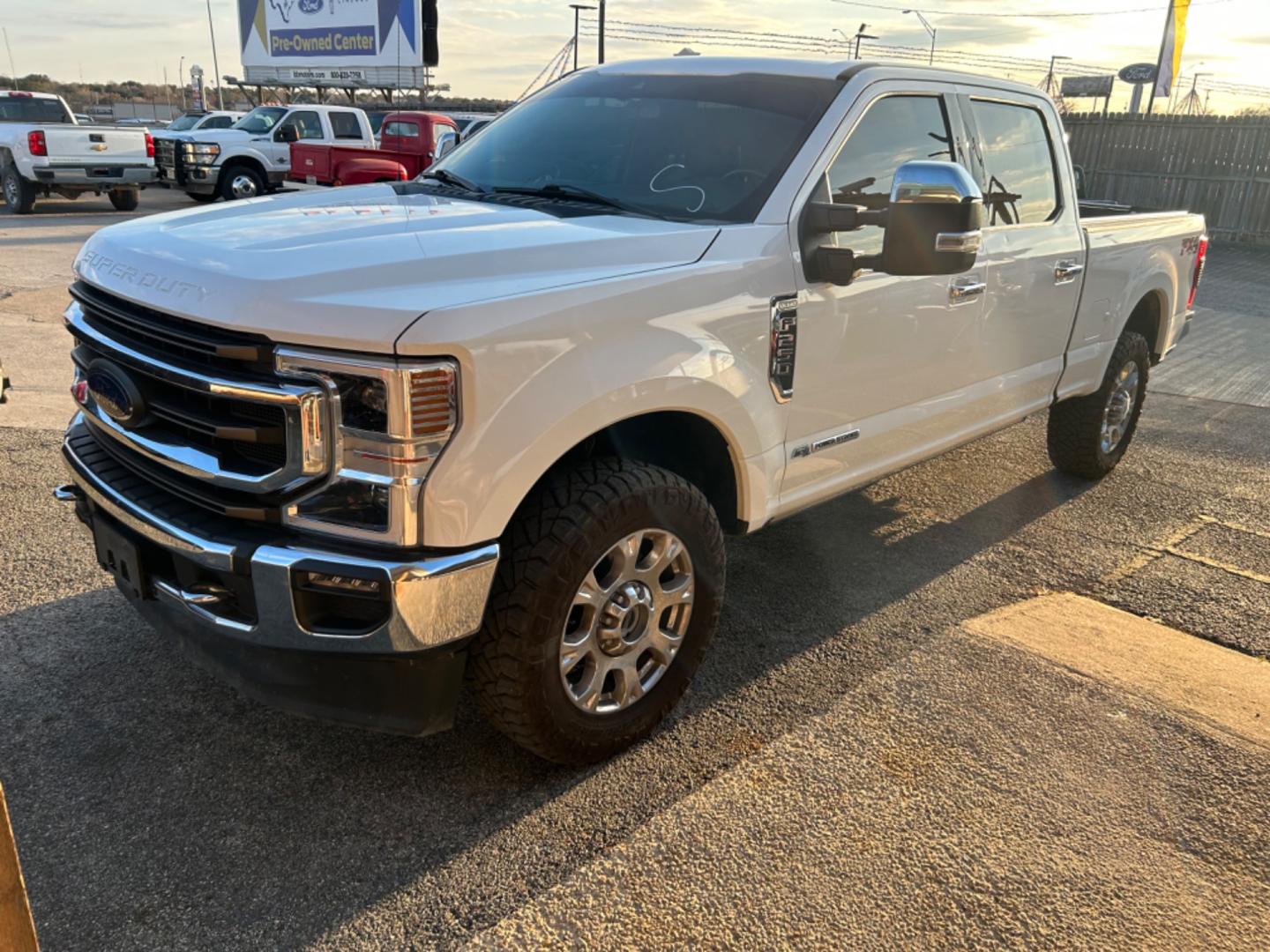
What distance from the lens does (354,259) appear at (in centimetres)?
240

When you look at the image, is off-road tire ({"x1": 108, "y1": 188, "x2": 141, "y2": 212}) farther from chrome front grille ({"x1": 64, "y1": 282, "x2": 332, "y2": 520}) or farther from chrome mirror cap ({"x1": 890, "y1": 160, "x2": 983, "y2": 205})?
chrome mirror cap ({"x1": 890, "y1": 160, "x2": 983, "y2": 205})

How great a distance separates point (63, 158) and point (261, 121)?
4.42m

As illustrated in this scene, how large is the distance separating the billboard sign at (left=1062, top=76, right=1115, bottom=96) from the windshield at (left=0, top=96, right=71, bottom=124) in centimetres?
2570

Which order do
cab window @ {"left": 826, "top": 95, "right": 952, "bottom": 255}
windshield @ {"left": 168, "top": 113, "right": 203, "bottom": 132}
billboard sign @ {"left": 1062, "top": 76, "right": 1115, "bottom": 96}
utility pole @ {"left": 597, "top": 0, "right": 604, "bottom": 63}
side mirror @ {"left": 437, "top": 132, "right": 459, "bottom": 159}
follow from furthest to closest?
utility pole @ {"left": 597, "top": 0, "right": 604, "bottom": 63} → billboard sign @ {"left": 1062, "top": 76, "right": 1115, "bottom": 96} → windshield @ {"left": 168, "top": 113, "right": 203, "bottom": 132} → side mirror @ {"left": 437, "top": 132, "right": 459, "bottom": 159} → cab window @ {"left": 826, "top": 95, "right": 952, "bottom": 255}

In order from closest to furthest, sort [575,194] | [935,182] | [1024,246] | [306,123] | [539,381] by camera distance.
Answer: [539,381], [935,182], [575,194], [1024,246], [306,123]

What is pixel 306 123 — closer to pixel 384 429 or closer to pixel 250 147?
pixel 250 147

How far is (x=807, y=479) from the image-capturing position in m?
3.38

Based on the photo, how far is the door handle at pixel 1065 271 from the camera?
4.46 m

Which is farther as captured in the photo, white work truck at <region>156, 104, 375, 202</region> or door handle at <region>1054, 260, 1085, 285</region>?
white work truck at <region>156, 104, 375, 202</region>

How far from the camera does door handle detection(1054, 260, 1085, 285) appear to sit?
14.6ft

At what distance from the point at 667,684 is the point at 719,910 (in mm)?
778

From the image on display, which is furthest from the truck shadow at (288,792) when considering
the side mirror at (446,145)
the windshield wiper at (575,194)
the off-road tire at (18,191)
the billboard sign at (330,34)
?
the billboard sign at (330,34)

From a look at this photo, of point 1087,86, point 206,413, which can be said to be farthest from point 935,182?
point 1087,86

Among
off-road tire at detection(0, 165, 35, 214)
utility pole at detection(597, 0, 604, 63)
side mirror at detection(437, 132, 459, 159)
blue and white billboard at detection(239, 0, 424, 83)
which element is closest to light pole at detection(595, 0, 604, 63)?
utility pole at detection(597, 0, 604, 63)
